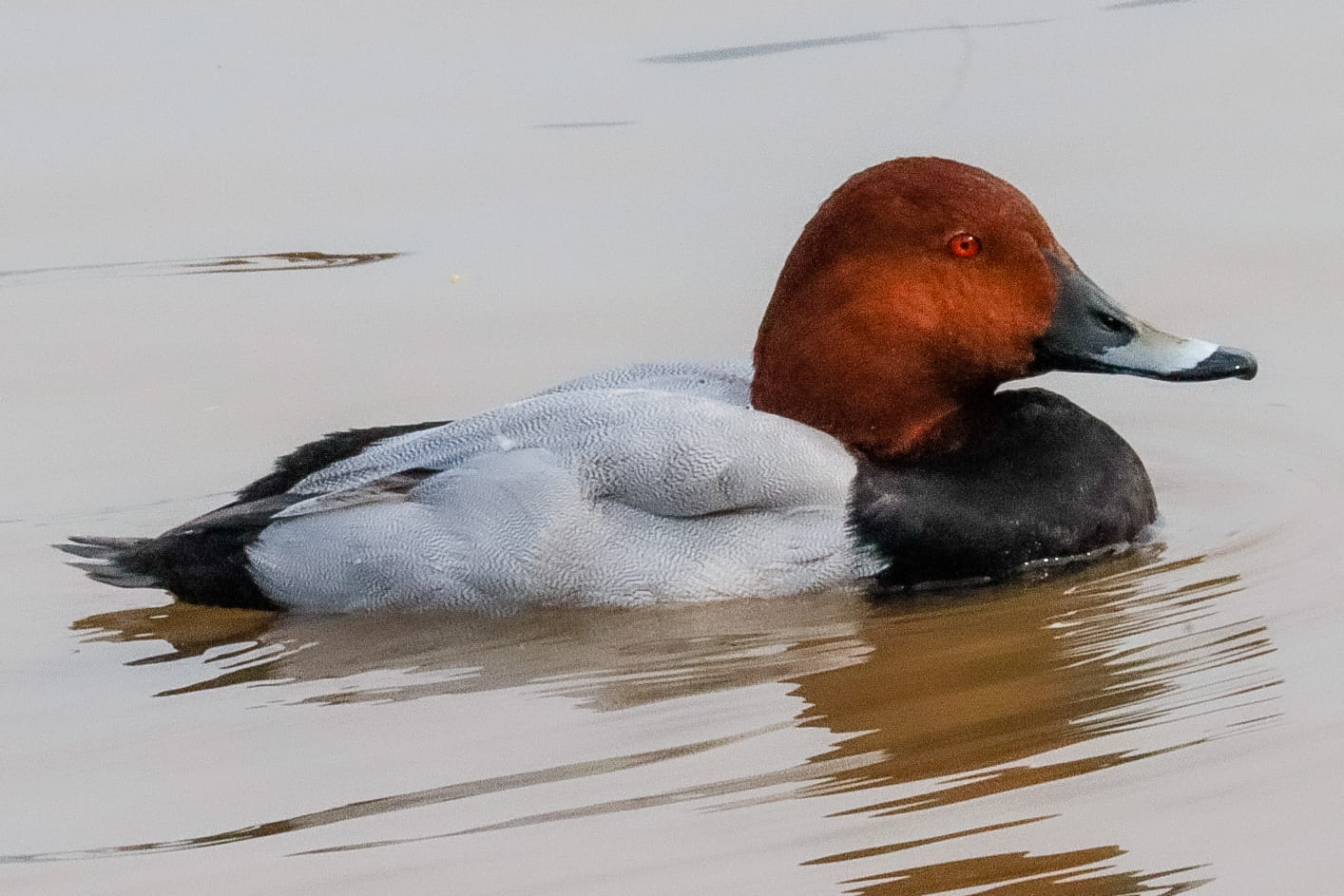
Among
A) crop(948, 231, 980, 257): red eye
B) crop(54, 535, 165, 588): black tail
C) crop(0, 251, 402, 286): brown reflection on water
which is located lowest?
crop(54, 535, 165, 588): black tail

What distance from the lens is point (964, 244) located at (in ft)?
17.7

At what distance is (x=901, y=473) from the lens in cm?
539

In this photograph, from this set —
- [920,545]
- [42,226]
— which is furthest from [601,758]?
[42,226]

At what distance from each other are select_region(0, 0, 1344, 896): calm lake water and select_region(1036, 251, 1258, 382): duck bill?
480 millimetres

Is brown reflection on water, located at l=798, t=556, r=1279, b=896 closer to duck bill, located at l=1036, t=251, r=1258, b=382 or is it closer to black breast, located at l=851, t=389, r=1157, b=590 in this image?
black breast, located at l=851, t=389, r=1157, b=590

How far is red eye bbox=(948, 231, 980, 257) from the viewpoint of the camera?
539 centimetres

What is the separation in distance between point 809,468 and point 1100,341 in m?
0.77

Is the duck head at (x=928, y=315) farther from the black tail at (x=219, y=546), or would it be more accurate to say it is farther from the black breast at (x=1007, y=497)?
the black tail at (x=219, y=546)

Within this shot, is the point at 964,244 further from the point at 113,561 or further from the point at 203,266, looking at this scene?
the point at 203,266

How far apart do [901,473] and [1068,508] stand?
415mm

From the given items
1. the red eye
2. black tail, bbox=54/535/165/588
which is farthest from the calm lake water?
the red eye

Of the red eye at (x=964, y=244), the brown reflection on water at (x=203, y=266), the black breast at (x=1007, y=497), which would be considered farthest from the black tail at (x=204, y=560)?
the brown reflection on water at (x=203, y=266)

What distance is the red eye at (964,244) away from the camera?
5.39 metres

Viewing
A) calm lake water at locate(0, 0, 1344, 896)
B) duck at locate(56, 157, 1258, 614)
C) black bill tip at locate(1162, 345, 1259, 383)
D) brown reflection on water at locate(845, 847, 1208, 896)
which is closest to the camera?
brown reflection on water at locate(845, 847, 1208, 896)
